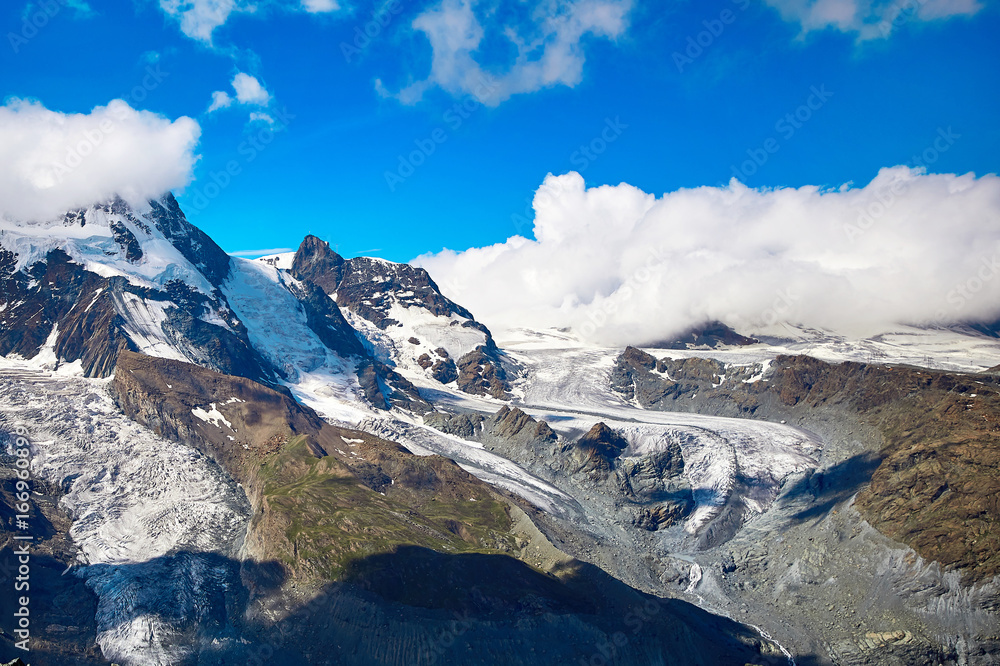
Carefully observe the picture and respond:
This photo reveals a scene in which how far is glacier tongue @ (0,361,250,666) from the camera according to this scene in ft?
265

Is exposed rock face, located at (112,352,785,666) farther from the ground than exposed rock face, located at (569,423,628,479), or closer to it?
closer to it

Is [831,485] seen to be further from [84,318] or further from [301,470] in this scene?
[84,318]

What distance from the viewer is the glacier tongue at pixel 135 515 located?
8075 cm

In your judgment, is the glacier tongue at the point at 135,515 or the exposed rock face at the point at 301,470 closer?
the glacier tongue at the point at 135,515

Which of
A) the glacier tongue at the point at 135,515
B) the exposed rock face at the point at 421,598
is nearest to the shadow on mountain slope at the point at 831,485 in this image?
the exposed rock face at the point at 421,598

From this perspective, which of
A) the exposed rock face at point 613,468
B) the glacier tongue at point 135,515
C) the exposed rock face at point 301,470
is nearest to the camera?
the glacier tongue at point 135,515

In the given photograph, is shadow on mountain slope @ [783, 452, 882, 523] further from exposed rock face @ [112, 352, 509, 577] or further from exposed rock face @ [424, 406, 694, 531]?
exposed rock face @ [112, 352, 509, 577]

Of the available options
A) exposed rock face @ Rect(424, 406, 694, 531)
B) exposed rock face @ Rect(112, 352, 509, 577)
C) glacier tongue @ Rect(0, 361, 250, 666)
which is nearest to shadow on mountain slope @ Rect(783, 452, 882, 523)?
exposed rock face @ Rect(424, 406, 694, 531)

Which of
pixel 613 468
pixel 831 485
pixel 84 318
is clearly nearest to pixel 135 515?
pixel 84 318

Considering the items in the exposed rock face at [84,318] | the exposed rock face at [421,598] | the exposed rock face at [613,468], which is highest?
the exposed rock face at [84,318]

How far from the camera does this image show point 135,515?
104 m

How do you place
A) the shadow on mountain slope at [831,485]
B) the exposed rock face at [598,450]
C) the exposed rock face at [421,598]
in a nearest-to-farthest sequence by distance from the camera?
the exposed rock face at [421,598] → the shadow on mountain slope at [831,485] → the exposed rock face at [598,450]

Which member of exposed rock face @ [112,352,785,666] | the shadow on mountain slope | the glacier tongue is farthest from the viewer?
the shadow on mountain slope

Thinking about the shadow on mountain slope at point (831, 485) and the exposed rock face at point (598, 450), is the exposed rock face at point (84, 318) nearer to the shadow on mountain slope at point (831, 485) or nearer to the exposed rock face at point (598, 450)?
the exposed rock face at point (598, 450)
